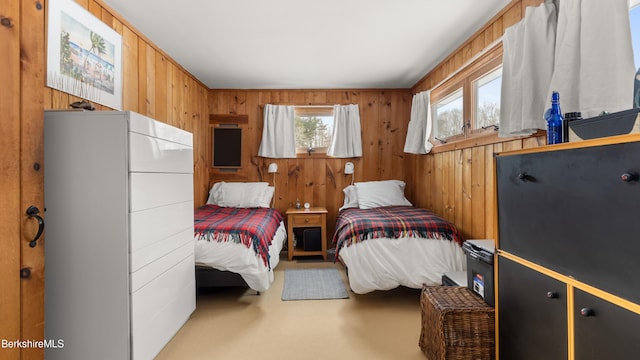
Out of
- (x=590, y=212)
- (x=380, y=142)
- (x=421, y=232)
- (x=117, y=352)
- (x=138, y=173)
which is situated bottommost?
(x=117, y=352)

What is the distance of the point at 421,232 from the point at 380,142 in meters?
2.02

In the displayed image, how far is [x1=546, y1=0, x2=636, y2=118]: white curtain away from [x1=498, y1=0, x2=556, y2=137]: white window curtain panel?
196 millimetres

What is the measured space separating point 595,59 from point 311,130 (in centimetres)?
326

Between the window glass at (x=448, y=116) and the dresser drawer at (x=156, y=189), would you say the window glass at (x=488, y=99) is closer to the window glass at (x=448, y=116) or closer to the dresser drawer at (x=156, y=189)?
the window glass at (x=448, y=116)

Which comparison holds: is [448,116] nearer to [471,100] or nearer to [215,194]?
[471,100]

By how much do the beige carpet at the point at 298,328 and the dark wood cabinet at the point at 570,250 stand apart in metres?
0.81

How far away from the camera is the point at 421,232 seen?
8.25 feet

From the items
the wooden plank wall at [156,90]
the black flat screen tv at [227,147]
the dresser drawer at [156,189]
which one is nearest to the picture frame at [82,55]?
the wooden plank wall at [156,90]

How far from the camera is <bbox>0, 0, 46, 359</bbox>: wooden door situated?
1141mm

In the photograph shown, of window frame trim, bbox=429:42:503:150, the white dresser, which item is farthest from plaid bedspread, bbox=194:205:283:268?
window frame trim, bbox=429:42:503:150

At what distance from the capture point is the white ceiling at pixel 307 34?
2.15 meters

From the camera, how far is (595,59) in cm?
133

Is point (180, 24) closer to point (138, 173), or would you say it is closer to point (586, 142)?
point (138, 173)

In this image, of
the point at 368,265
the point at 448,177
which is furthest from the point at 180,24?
the point at 448,177
